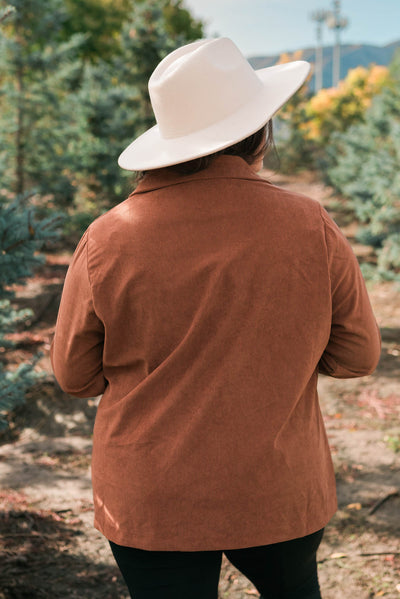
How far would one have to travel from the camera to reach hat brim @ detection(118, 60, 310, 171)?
4.12ft

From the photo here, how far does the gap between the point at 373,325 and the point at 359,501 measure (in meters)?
2.30

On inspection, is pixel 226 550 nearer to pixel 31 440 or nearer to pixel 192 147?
pixel 192 147

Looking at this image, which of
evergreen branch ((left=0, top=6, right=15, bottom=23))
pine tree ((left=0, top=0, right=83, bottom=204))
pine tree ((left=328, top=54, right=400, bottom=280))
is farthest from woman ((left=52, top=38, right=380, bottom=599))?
pine tree ((left=0, top=0, right=83, bottom=204))

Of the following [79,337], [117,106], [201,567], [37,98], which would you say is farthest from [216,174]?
[37,98]

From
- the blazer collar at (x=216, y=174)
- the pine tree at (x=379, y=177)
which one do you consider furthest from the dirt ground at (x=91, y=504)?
the pine tree at (x=379, y=177)

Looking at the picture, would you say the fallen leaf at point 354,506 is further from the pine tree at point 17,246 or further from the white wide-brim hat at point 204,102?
the white wide-brim hat at point 204,102

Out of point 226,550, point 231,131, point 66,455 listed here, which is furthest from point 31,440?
point 231,131

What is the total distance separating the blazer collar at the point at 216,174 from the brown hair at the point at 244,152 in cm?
1

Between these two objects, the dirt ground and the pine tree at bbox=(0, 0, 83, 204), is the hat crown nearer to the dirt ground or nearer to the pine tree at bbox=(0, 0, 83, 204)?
the dirt ground

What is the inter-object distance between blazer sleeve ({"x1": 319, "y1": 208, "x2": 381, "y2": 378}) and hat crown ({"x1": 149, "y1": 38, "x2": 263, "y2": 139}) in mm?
342

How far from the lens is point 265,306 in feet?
4.00

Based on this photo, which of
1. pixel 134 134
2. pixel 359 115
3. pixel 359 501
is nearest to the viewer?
pixel 359 501

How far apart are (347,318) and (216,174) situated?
446mm

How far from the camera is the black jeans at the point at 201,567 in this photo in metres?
1.32
